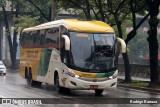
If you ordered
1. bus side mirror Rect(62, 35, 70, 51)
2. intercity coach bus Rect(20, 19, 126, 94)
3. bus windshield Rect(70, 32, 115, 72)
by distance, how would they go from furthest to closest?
1. bus windshield Rect(70, 32, 115, 72)
2. intercity coach bus Rect(20, 19, 126, 94)
3. bus side mirror Rect(62, 35, 70, 51)

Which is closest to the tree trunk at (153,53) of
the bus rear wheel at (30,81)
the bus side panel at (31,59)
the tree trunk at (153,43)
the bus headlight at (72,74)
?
the tree trunk at (153,43)

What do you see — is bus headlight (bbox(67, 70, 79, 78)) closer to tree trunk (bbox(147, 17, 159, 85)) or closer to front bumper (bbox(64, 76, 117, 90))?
front bumper (bbox(64, 76, 117, 90))

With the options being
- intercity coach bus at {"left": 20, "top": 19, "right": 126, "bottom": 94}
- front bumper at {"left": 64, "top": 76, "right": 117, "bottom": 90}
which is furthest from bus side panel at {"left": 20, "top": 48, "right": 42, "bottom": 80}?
front bumper at {"left": 64, "top": 76, "right": 117, "bottom": 90}

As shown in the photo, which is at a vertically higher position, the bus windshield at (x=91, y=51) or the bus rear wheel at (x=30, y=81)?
the bus windshield at (x=91, y=51)

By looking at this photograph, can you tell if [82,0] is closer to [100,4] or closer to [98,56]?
[100,4]

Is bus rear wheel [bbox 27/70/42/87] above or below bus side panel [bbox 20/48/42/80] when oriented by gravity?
below

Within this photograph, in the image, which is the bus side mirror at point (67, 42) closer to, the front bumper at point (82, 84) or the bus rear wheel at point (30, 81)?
the front bumper at point (82, 84)

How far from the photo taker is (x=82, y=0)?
137ft

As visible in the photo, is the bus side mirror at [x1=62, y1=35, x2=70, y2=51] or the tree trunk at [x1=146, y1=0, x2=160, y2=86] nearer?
the bus side mirror at [x1=62, y1=35, x2=70, y2=51]

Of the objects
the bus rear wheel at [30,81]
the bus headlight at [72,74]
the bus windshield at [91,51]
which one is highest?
the bus windshield at [91,51]

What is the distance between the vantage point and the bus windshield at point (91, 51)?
21547 mm

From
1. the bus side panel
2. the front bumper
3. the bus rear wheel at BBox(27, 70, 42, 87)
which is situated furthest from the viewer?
the bus rear wheel at BBox(27, 70, 42, 87)

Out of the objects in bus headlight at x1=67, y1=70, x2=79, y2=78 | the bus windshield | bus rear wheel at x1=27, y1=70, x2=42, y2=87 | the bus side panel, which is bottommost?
bus rear wheel at x1=27, y1=70, x2=42, y2=87

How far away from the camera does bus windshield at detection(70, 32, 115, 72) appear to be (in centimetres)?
2155
